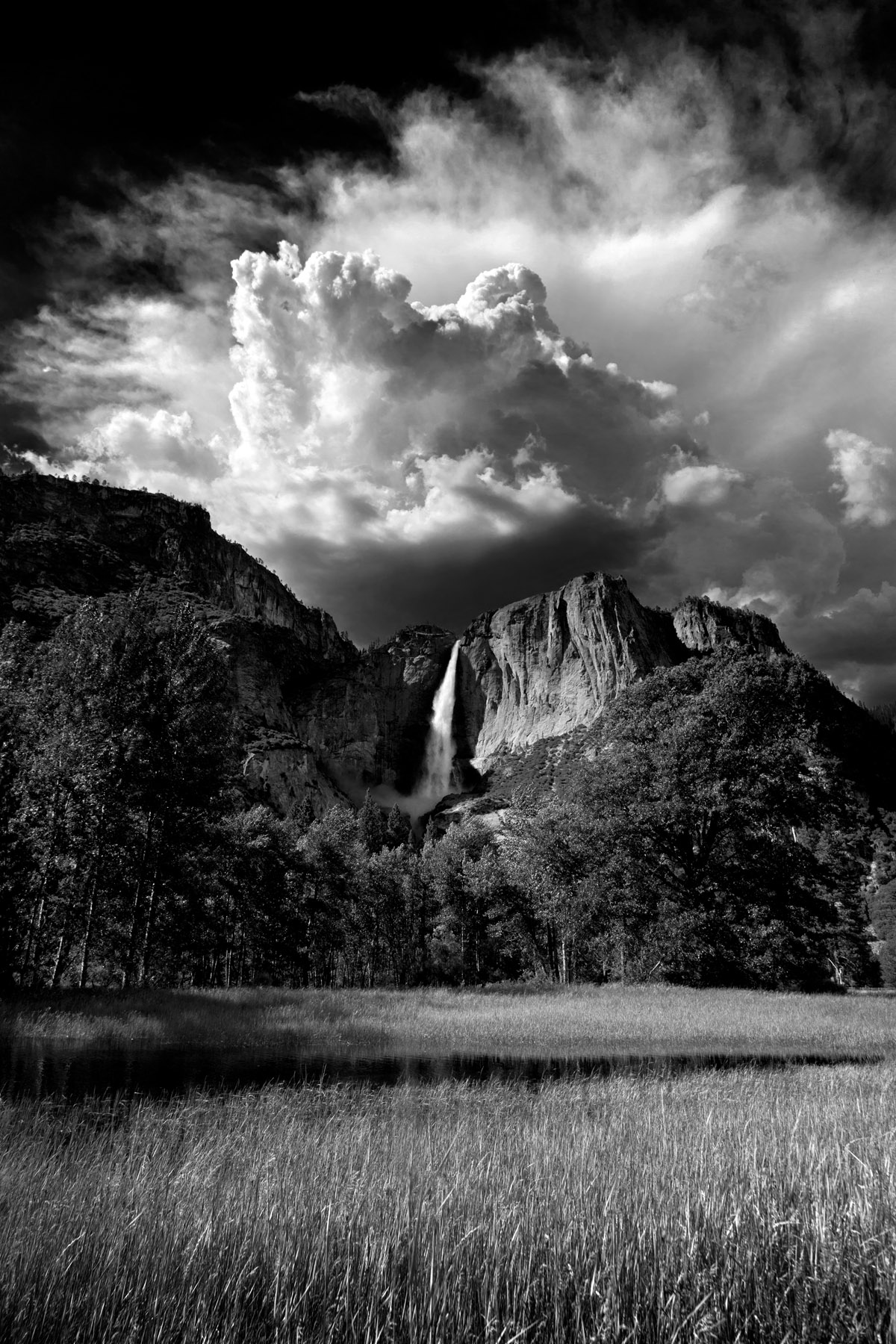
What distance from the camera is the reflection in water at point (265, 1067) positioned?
1104 centimetres

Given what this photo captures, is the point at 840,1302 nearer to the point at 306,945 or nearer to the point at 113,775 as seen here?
the point at 113,775

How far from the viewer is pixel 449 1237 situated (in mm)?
4254

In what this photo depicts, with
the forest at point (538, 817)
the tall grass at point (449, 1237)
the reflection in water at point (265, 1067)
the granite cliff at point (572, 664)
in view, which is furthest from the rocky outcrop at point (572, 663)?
the tall grass at point (449, 1237)

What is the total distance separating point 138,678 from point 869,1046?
26401 mm

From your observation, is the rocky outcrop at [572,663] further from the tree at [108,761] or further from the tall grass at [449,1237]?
the tall grass at [449,1237]

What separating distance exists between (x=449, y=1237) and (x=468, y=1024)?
18.0 metres

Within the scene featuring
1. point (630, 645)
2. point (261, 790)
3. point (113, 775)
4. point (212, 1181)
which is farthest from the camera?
point (630, 645)

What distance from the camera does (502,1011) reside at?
23906 mm

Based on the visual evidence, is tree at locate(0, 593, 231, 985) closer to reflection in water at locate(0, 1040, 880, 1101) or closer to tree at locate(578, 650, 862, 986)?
reflection in water at locate(0, 1040, 880, 1101)

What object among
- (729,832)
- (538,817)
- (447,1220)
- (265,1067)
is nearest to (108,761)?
(265,1067)

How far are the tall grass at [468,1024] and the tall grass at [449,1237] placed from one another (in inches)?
425

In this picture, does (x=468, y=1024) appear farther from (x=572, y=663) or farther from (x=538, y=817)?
(x=572, y=663)

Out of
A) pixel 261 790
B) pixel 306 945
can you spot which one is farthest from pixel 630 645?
pixel 306 945

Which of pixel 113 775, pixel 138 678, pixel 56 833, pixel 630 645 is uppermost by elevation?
pixel 630 645
